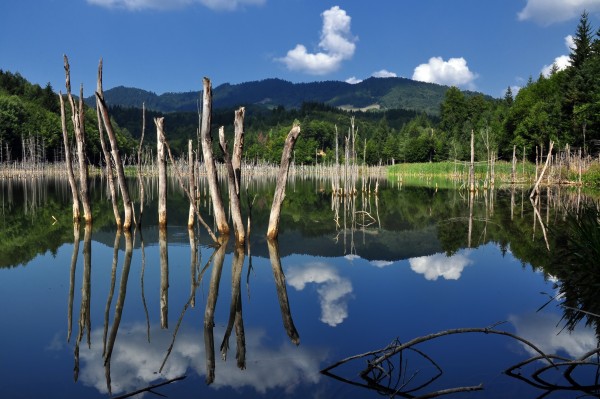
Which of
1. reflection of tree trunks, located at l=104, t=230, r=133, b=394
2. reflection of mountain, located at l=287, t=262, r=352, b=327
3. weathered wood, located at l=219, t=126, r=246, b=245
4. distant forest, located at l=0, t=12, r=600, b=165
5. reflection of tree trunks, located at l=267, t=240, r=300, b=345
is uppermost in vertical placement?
distant forest, located at l=0, t=12, r=600, b=165

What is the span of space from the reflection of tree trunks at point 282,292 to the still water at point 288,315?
0.18ft

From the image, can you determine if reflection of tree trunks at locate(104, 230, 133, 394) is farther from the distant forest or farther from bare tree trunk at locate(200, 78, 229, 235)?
the distant forest

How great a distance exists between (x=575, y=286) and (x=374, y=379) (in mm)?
6371

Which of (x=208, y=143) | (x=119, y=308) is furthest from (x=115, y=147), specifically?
(x=119, y=308)

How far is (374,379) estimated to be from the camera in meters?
5.64

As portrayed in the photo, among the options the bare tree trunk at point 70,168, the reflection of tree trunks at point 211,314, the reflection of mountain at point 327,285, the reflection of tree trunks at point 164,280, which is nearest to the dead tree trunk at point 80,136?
the bare tree trunk at point 70,168

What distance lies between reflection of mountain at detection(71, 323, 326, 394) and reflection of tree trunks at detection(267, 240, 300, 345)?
483mm

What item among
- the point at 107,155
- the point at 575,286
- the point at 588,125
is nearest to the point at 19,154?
the point at 107,155

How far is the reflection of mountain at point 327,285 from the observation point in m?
8.40

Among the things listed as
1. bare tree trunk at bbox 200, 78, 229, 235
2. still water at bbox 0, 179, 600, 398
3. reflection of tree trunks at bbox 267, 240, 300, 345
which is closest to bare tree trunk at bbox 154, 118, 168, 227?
still water at bbox 0, 179, 600, 398

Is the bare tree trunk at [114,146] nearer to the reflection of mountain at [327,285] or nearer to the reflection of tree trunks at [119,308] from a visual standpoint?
the reflection of tree trunks at [119,308]

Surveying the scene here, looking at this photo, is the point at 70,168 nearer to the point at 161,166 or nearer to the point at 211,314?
the point at 161,166

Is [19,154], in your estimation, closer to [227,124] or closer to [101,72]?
[101,72]

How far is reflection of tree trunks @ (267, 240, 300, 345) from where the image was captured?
740cm
